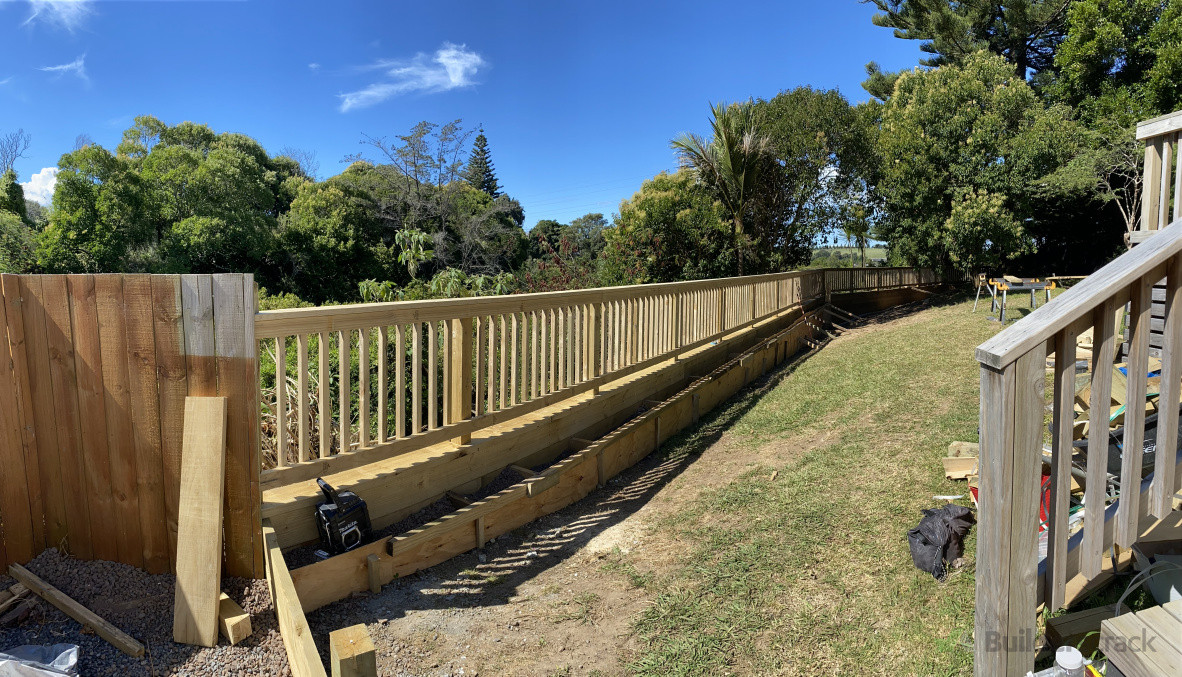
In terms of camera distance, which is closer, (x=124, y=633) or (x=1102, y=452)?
(x=1102, y=452)

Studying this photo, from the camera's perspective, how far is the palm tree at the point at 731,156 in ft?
51.0

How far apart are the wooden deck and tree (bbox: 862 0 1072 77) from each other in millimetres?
24379

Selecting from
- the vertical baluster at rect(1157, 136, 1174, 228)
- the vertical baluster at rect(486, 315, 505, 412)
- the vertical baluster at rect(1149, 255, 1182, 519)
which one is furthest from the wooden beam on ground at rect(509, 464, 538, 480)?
the vertical baluster at rect(1157, 136, 1174, 228)

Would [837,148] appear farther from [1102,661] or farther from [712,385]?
[1102,661]

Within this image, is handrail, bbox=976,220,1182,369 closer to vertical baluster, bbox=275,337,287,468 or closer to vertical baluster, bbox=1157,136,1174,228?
vertical baluster, bbox=1157,136,1174,228

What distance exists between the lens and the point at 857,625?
2.81 meters

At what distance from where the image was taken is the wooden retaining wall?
2.57m

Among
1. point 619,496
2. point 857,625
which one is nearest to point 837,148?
point 619,496

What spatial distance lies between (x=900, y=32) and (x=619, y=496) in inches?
1054

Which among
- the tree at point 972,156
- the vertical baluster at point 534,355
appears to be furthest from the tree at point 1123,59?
the vertical baluster at point 534,355

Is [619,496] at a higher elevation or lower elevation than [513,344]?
lower

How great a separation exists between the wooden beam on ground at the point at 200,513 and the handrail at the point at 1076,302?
2.81 meters

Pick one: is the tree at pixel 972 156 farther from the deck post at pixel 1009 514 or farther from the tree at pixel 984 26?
the deck post at pixel 1009 514

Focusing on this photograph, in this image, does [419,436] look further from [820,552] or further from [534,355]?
[820,552]
